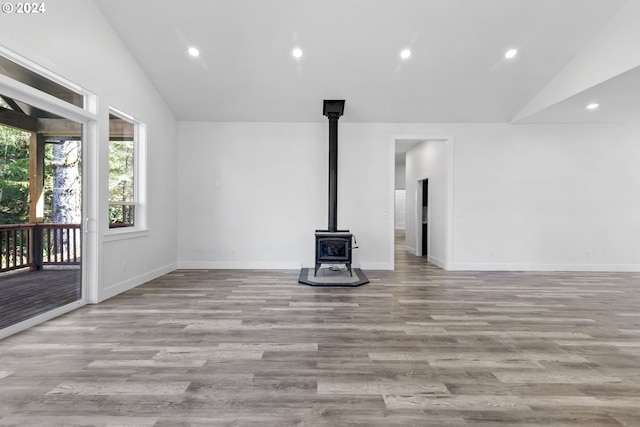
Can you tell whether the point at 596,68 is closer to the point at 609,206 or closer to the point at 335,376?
the point at 609,206

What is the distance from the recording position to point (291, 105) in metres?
5.90

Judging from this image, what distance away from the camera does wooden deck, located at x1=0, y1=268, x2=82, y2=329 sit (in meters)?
3.01

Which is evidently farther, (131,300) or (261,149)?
(261,149)

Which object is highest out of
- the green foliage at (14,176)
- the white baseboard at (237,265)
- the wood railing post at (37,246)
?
the green foliage at (14,176)

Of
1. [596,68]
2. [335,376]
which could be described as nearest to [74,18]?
[335,376]

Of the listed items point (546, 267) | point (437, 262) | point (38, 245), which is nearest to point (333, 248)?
point (437, 262)

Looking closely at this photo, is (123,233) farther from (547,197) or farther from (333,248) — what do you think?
(547,197)

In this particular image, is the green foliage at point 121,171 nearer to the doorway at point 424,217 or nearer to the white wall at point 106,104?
the white wall at point 106,104

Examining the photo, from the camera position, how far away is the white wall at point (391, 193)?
6.21 metres

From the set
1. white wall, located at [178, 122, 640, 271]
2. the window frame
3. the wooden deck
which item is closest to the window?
the window frame

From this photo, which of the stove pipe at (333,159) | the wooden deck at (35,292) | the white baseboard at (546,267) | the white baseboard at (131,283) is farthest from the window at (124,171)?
the white baseboard at (546,267)

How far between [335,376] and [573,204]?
6.30m

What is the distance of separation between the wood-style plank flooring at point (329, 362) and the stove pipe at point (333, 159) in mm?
1694

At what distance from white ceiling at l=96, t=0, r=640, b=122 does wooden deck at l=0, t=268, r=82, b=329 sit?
3.24 meters
